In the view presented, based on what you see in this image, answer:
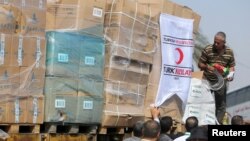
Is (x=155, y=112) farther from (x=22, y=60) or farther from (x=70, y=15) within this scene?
(x=22, y=60)

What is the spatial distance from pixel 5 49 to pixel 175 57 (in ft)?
10.5

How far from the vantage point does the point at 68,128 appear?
8.06 metres

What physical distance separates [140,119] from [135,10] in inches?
62.1

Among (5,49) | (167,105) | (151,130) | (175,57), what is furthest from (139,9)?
(151,130)

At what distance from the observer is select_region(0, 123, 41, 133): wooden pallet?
7.31m

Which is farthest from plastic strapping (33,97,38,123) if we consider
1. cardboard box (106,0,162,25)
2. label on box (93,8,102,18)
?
cardboard box (106,0,162,25)

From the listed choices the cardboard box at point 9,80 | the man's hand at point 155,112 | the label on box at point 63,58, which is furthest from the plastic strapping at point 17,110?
the man's hand at point 155,112

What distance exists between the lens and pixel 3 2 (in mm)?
7203

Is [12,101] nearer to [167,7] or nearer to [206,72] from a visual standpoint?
[167,7]

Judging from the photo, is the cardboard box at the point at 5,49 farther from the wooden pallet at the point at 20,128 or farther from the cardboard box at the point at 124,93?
the cardboard box at the point at 124,93

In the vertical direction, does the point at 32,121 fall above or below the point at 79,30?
below

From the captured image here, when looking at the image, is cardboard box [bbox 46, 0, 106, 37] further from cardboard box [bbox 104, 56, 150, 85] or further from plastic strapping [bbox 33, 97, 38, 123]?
plastic strapping [bbox 33, 97, 38, 123]

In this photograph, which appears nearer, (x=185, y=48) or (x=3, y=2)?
(x=3, y=2)

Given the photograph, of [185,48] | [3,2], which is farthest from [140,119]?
[3,2]
